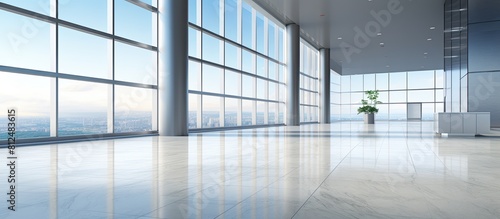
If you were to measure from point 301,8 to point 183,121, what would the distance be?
35.7 feet

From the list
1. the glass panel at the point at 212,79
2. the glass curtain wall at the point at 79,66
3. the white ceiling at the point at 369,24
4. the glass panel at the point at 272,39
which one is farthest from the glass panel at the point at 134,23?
the glass panel at the point at 272,39

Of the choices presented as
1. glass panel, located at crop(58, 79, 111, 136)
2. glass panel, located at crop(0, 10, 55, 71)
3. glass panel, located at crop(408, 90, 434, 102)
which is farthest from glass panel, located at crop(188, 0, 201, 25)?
glass panel, located at crop(408, 90, 434, 102)

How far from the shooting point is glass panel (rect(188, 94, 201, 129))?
16.2m

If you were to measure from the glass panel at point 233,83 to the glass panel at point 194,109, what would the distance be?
8.00 ft

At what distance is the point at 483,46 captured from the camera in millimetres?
15359

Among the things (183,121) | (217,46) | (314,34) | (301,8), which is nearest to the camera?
(183,121)

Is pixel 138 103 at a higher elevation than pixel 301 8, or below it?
below

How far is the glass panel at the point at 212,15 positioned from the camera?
1712cm

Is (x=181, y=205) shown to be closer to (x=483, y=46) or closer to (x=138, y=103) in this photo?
(x=138, y=103)

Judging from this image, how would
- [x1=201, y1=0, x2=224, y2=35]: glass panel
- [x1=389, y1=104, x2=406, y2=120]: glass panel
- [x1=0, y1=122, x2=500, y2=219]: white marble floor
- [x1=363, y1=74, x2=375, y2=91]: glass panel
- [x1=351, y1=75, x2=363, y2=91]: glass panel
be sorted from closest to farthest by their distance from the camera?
[x1=0, y1=122, x2=500, y2=219]: white marble floor < [x1=201, y1=0, x2=224, y2=35]: glass panel < [x1=389, y1=104, x2=406, y2=120]: glass panel < [x1=363, y1=74, x2=375, y2=91]: glass panel < [x1=351, y1=75, x2=363, y2=91]: glass panel

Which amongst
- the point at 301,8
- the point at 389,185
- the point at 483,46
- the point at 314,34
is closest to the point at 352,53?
the point at 314,34

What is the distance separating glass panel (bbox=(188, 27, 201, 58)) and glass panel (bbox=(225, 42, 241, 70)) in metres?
2.40

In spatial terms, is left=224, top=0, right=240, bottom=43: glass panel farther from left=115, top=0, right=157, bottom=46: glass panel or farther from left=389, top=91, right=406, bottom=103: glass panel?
left=389, top=91, right=406, bottom=103: glass panel

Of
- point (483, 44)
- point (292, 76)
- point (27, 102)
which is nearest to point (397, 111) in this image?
point (292, 76)
